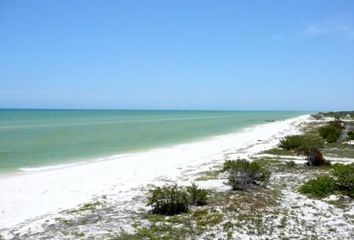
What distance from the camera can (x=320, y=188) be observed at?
553 inches

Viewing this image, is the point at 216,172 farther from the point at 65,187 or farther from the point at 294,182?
the point at 65,187

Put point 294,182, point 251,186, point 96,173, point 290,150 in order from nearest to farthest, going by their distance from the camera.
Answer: point 251,186 < point 294,182 < point 96,173 < point 290,150

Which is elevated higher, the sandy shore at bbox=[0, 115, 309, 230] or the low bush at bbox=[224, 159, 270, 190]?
the low bush at bbox=[224, 159, 270, 190]

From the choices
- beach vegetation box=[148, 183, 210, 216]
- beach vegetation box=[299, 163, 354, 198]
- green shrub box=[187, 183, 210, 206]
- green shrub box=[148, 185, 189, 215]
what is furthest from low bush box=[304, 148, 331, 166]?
green shrub box=[148, 185, 189, 215]

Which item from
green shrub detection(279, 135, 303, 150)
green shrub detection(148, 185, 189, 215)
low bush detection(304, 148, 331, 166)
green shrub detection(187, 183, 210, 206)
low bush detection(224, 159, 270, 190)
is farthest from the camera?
green shrub detection(279, 135, 303, 150)

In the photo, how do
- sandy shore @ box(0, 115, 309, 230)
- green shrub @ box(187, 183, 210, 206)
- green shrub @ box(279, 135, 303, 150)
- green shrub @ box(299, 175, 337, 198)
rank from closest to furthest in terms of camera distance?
green shrub @ box(187, 183, 210, 206), sandy shore @ box(0, 115, 309, 230), green shrub @ box(299, 175, 337, 198), green shrub @ box(279, 135, 303, 150)

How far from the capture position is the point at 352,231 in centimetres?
1027

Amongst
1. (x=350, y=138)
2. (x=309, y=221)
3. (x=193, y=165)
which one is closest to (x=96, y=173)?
(x=193, y=165)

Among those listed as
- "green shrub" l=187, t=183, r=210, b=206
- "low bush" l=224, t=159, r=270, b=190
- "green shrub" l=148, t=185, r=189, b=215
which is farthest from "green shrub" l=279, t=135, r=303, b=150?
"green shrub" l=148, t=185, r=189, b=215

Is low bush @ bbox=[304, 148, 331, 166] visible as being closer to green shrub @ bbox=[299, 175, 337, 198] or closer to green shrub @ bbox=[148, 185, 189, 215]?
green shrub @ bbox=[299, 175, 337, 198]

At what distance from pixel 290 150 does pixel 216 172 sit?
9.26m

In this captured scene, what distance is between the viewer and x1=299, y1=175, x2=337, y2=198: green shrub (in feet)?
45.3

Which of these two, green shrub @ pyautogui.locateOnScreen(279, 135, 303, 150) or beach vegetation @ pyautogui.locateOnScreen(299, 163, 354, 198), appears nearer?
beach vegetation @ pyautogui.locateOnScreen(299, 163, 354, 198)

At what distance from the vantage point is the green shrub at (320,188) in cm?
1381
